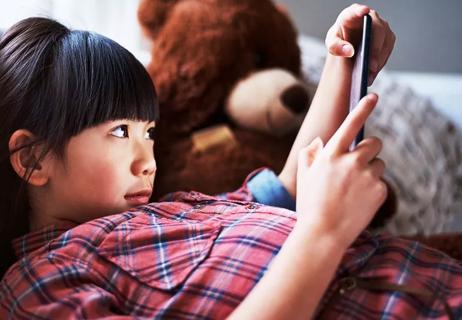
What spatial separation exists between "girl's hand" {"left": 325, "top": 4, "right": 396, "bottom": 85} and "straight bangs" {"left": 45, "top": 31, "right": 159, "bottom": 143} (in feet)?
0.77

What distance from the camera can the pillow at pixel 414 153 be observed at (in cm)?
117

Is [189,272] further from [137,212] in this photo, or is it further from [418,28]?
[418,28]

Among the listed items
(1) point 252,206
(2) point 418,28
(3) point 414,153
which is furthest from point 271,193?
→ (2) point 418,28

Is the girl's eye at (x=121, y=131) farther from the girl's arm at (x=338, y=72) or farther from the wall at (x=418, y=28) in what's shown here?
the wall at (x=418, y=28)

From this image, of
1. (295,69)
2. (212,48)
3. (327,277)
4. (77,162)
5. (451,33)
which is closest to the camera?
(327,277)

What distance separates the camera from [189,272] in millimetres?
598

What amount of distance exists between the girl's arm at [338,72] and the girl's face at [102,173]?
0.72ft

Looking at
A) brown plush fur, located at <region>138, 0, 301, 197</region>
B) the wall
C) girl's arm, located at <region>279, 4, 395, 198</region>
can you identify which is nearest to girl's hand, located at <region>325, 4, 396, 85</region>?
girl's arm, located at <region>279, 4, 395, 198</region>

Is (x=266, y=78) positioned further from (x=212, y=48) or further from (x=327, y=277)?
(x=327, y=277)

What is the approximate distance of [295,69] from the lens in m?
1.13

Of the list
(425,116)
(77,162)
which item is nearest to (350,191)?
(77,162)

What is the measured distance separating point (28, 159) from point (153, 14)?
0.46 metres

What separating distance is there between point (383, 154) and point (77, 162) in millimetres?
712

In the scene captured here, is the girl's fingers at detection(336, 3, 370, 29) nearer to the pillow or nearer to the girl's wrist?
the girl's wrist
